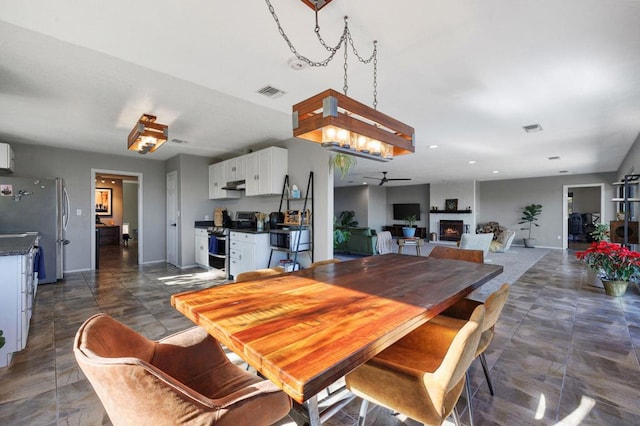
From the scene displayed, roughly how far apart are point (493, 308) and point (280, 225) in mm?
3734

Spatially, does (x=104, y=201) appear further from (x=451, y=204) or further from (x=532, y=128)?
(x=451, y=204)

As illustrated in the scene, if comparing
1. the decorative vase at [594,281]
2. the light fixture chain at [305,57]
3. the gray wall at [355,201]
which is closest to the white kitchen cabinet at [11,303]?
the light fixture chain at [305,57]

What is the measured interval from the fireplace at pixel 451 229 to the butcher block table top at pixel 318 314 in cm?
970

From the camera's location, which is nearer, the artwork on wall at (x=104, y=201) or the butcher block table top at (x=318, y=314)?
the butcher block table top at (x=318, y=314)

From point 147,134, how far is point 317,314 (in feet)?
10.8

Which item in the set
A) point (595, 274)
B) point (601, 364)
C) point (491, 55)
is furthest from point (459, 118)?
point (595, 274)

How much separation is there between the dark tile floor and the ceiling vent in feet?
7.89

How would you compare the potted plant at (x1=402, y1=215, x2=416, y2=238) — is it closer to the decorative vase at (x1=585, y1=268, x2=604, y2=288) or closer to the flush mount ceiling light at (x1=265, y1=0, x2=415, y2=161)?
the decorative vase at (x1=585, y1=268, x2=604, y2=288)

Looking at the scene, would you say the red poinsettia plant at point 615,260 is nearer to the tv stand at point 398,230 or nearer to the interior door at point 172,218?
the interior door at point 172,218

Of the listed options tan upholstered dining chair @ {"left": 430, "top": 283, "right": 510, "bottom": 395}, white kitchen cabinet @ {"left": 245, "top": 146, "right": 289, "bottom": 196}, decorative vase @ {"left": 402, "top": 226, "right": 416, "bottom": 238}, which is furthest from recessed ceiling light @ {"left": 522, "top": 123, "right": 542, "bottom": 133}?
decorative vase @ {"left": 402, "top": 226, "right": 416, "bottom": 238}

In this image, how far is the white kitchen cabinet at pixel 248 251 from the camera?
453 cm

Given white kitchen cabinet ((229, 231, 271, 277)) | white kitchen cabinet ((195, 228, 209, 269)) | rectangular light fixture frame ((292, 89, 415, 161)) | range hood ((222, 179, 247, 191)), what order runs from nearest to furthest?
1. rectangular light fixture frame ((292, 89, 415, 161))
2. white kitchen cabinet ((229, 231, 271, 277))
3. range hood ((222, 179, 247, 191))
4. white kitchen cabinet ((195, 228, 209, 269))

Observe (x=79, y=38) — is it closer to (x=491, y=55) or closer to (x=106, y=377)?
(x=106, y=377)

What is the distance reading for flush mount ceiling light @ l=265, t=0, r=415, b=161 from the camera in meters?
1.53
